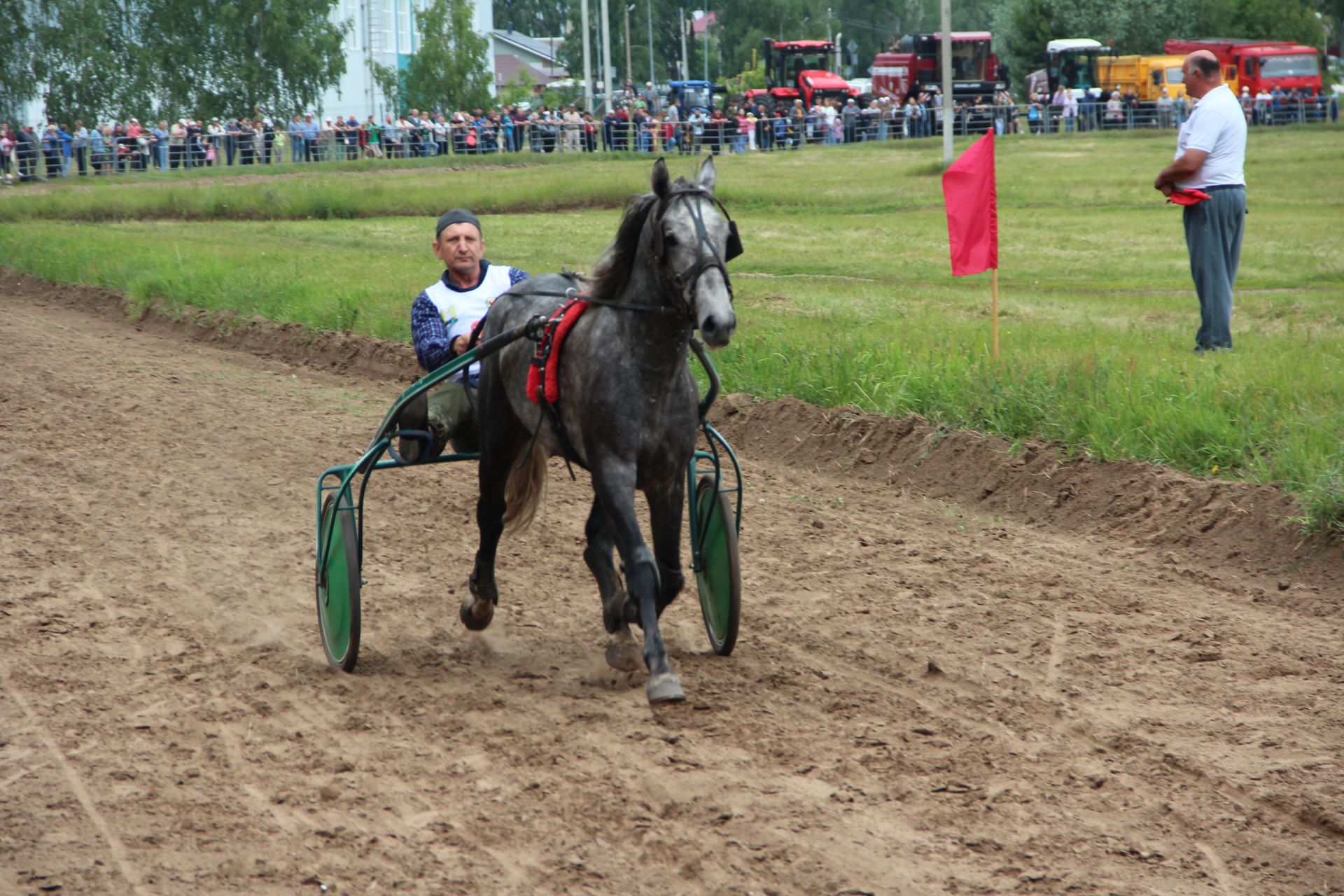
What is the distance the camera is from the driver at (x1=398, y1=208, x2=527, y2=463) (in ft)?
19.2

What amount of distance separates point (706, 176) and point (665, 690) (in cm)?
166

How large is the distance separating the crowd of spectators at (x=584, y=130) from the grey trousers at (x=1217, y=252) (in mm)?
28384

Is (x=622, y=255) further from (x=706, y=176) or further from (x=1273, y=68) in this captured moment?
(x=1273, y=68)

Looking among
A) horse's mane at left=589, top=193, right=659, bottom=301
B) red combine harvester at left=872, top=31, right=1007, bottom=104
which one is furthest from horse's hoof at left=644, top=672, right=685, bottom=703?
red combine harvester at left=872, top=31, right=1007, bottom=104

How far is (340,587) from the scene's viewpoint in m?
5.28

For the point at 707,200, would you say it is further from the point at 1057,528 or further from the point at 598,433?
the point at 1057,528

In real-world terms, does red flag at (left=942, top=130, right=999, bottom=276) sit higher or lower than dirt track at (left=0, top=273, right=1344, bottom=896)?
higher

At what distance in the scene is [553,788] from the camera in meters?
4.04

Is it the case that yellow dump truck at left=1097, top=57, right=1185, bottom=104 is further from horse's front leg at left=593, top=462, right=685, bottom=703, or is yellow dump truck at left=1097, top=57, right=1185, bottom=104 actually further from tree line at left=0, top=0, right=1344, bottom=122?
horse's front leg at left=593, top=462, right=685, bottom=703

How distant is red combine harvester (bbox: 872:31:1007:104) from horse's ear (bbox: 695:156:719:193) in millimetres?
45963

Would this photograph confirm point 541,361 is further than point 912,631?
No

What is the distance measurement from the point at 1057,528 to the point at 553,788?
149 inches

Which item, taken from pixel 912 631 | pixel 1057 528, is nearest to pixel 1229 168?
pixel 1057 528

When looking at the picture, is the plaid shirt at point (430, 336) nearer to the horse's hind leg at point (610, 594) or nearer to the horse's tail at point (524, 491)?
the horse's tail at point (524, 491)
